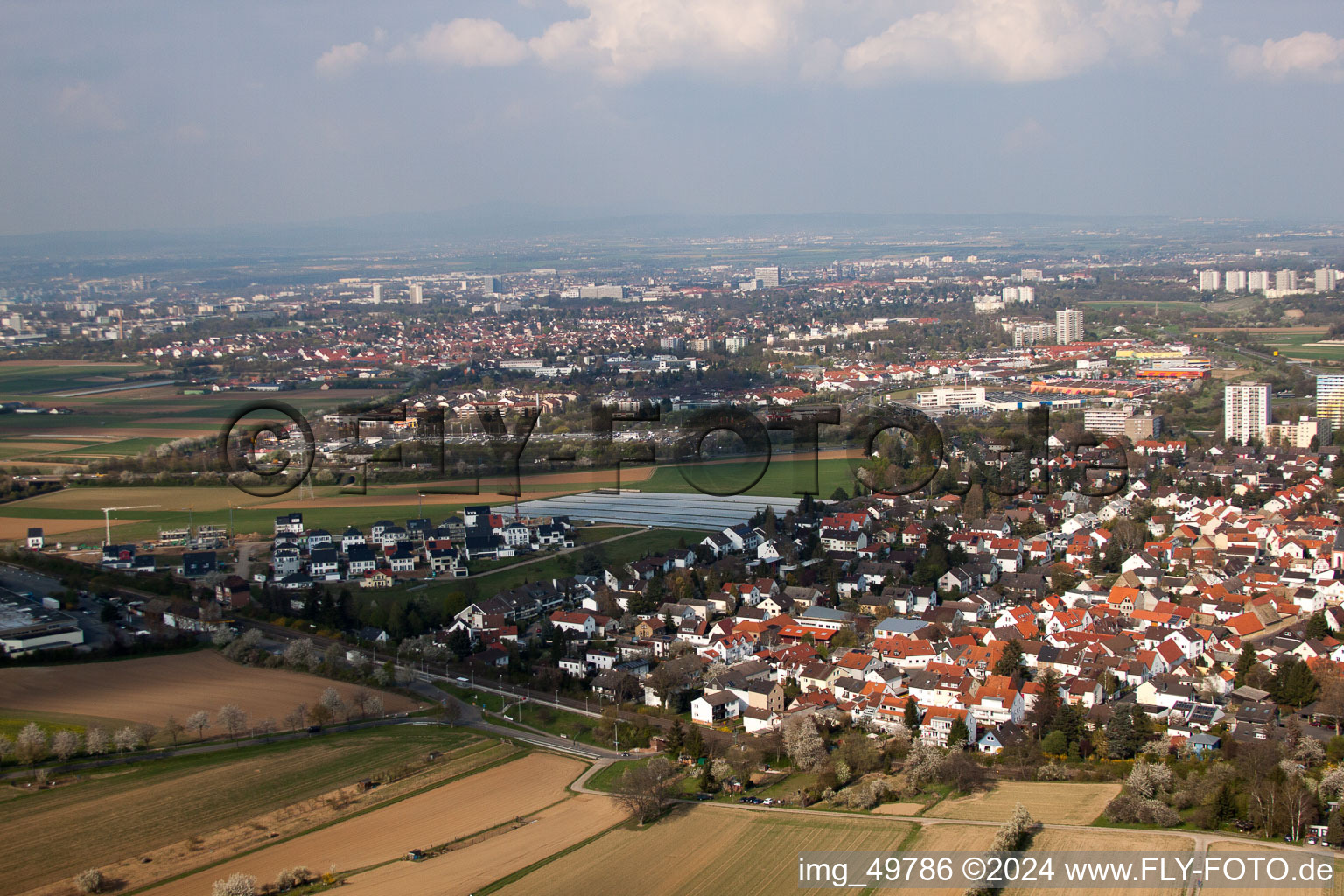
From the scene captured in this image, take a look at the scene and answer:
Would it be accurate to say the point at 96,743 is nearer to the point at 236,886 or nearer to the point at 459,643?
the point at 236,886

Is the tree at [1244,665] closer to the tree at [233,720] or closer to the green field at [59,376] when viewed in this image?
the tree at [233,720]

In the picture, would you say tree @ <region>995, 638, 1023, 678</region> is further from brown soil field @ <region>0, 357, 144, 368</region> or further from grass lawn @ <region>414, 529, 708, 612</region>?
brown soil field @ <region>0, 357, 144, 368</region>

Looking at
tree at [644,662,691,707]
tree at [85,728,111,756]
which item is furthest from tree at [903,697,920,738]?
tree at [85,728,111,756]

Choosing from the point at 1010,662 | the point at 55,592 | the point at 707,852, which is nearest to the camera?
the point at 707,852

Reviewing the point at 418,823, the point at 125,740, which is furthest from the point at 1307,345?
the point at 125,740

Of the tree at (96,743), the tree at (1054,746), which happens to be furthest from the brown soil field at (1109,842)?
the tree at (96,743)

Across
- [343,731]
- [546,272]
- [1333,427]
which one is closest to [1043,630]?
[343,731]
